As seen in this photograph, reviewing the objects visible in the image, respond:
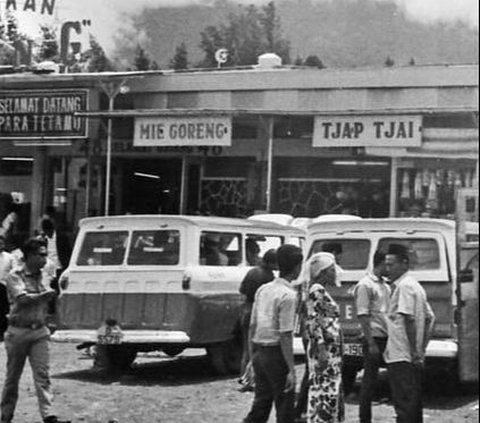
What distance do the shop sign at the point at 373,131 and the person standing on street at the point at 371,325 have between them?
929 mm

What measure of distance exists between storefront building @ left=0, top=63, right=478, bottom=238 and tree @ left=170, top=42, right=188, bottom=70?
0.30 ft

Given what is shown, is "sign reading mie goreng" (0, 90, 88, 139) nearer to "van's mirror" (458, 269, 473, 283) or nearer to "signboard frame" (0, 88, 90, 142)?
"signboard frame" (0, 88, 90, 142)

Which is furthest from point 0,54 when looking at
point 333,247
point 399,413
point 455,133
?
point 399,413

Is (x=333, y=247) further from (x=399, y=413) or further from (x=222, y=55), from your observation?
(x=399, y=413)

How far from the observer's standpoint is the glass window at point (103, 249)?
36.6ft

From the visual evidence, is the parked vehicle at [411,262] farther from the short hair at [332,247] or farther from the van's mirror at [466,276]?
the van's mirror at [466,276]

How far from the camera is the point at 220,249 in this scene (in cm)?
1127

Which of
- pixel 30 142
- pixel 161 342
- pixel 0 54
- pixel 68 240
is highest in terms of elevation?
pixel 0 54

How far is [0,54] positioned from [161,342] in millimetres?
2801

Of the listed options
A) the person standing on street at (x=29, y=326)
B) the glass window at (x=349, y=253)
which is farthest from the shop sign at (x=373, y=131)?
the person standing on street at (x=29, y=326)

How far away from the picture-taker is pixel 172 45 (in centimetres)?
1043

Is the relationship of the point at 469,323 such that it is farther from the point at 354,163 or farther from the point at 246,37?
the point at 246,37

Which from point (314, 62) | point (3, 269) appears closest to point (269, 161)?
point (314, 62)

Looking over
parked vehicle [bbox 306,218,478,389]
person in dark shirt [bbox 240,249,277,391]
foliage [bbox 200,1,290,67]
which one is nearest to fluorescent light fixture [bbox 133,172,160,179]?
foliage [bbox 200,1,290,67]
